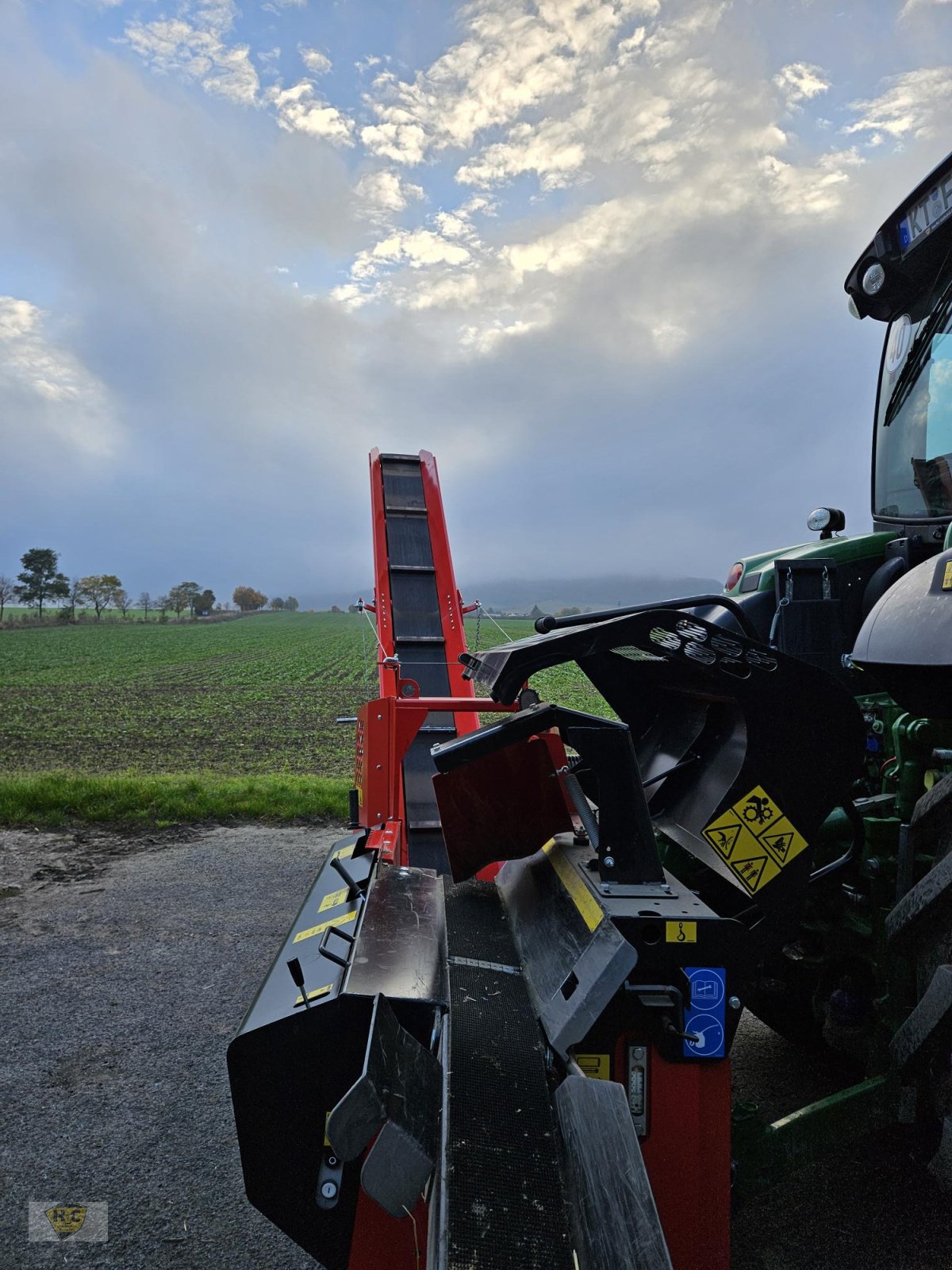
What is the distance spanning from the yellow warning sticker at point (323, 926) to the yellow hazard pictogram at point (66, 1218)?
1.22 m

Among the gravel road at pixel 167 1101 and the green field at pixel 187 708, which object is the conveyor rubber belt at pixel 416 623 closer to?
the green field at pixel 187 708

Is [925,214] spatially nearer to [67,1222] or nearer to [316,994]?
[316,994]

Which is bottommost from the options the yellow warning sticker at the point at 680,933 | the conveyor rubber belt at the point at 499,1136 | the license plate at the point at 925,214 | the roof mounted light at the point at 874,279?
the conveyor rubber belt at the point at 499,1136

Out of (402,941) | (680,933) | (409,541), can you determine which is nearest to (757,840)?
(680,933)

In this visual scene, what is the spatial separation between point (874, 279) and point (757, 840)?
192cm

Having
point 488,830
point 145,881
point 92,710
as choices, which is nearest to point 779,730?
point 488,830

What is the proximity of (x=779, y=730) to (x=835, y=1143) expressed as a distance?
Answer: 1126 mm

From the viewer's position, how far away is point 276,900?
551cm

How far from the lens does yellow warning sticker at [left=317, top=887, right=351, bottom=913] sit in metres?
2.31

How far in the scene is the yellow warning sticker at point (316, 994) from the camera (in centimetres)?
173

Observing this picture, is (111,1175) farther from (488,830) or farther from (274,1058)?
(488,830)

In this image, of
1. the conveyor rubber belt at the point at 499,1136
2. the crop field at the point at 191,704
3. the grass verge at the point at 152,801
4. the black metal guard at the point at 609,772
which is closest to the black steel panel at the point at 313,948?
the conveyor rubber belt at the point at 499,1136

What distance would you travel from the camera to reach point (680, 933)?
5.94 ft

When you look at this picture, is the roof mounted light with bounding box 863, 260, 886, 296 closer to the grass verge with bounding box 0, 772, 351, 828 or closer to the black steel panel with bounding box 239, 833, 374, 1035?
the black steel panel with bounding box 239, 833, 374, 1035
